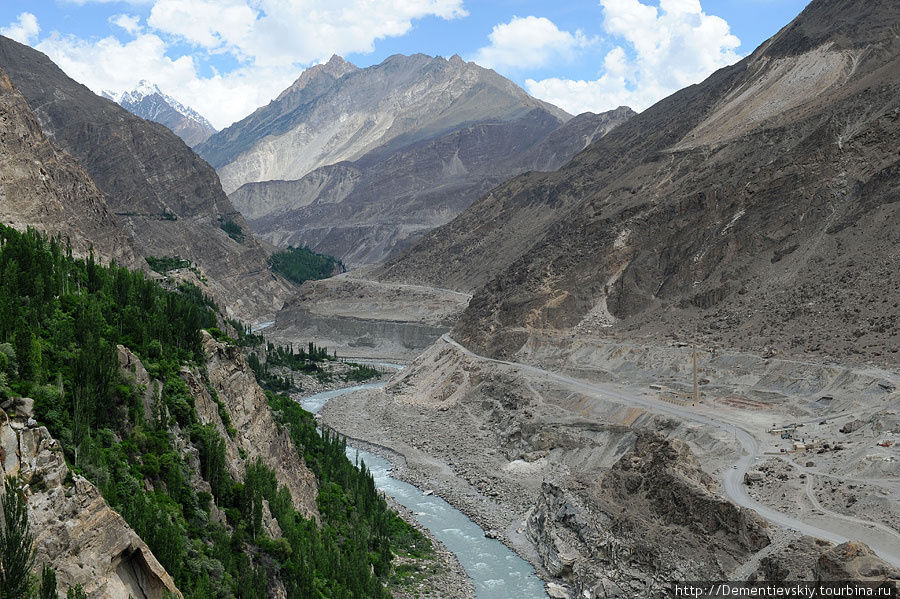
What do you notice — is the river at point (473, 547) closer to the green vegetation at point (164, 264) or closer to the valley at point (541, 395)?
the valley at point (541, 395)

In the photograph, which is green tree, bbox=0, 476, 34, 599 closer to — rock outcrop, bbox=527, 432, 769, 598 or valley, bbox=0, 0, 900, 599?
valley, bbox=0, 0, 900, 599

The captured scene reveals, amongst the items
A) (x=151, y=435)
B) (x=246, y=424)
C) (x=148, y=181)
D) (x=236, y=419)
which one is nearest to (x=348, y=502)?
(x=246, y=424)

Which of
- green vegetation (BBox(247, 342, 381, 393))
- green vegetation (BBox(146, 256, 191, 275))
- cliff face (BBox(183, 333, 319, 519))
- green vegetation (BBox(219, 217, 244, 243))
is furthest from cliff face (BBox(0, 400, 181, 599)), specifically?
green vegetation (BBox(219, 217, 244, 243))

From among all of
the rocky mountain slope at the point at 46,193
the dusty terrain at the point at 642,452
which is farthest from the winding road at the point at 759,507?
the rocky mountain slope at the point at 46,193

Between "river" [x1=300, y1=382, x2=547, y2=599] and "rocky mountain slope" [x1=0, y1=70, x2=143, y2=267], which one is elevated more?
"rocky mountain slope" [x1=0, y1=70, x2=143, y2=267]

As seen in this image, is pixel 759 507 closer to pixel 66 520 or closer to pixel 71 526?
pixel 71 526

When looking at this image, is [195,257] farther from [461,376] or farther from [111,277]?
[111,277]
